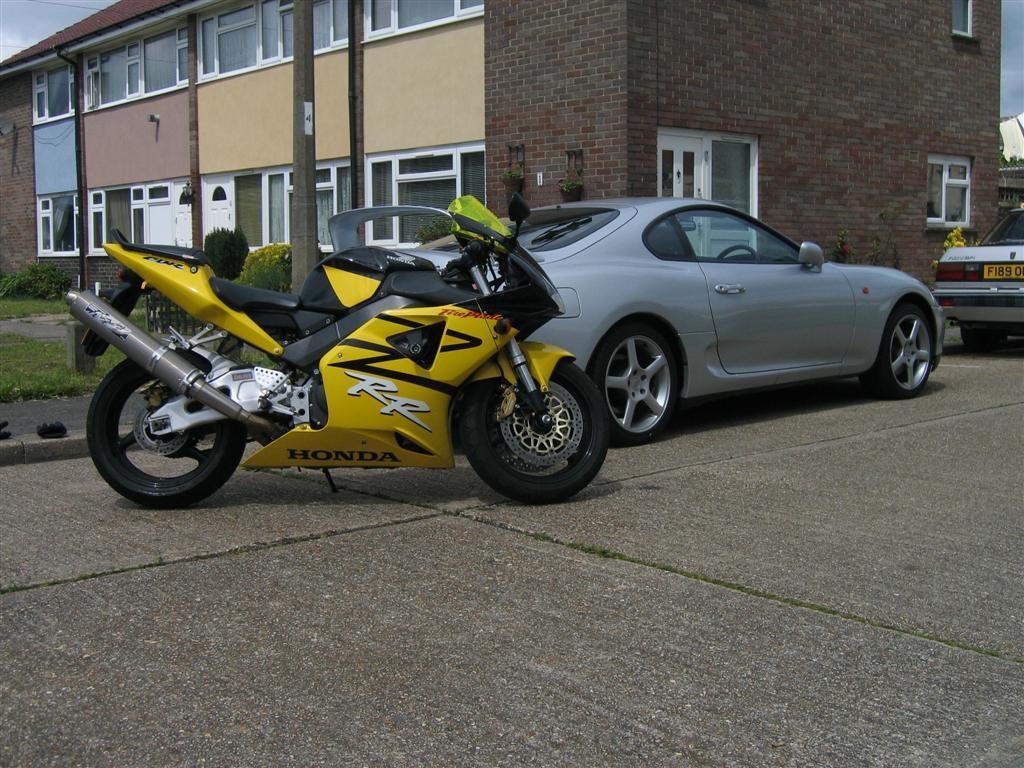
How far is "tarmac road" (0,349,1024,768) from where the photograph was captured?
312 centimetres

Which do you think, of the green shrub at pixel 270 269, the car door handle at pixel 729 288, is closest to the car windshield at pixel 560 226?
the car door handle at pixel 729 288

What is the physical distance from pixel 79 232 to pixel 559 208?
801 inches

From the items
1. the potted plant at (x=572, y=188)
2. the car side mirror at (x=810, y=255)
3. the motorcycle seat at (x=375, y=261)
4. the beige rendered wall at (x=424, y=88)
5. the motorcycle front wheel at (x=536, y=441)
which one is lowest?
the motorcycle front wheel at (x=536, y=441)

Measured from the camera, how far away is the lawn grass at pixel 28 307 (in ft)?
67.7

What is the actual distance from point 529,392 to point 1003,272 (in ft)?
27.3

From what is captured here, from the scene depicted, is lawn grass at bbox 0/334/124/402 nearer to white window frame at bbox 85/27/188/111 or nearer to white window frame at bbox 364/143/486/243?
white window frame at bbox 364/143/486/243

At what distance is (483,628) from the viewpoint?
3930 millimetres

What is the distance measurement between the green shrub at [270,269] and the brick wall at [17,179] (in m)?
12.1

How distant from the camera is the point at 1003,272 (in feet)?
39.9

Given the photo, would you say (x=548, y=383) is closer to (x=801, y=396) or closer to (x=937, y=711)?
(x=937, y=711)

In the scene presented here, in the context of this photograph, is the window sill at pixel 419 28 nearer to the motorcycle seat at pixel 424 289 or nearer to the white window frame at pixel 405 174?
the white window frame at pixel 405 174

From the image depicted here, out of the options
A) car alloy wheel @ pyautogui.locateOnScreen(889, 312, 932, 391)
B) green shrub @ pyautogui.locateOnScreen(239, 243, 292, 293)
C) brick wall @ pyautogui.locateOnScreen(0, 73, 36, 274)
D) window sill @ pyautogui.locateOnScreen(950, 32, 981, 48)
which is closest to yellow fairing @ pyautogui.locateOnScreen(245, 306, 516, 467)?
car alloy wheel @ pyautogui.locateOnScreen(889, 312, 932, 391)

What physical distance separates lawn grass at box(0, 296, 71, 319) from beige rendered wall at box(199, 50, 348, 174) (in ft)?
12.3

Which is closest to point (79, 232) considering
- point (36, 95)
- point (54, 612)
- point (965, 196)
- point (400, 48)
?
point (36, 95)
